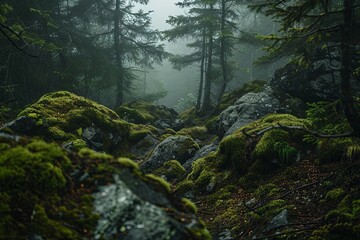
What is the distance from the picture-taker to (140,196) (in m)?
2.65

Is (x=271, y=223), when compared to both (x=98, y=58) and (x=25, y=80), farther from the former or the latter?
(x=98, y=58)

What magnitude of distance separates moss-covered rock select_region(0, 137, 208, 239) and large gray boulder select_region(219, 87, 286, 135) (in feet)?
35.7

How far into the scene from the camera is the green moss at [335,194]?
5.27m

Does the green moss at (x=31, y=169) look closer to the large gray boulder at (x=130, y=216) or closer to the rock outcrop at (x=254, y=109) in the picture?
the large gray boulder at (x=130, y=216)

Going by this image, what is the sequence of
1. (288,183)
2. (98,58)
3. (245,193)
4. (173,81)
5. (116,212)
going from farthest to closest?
(173,81) < (98,58) < (245,193) < (288,183) < (116,212)

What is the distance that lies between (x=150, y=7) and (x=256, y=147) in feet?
460

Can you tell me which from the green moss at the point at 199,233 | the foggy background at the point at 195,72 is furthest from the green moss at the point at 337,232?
the foggy background at the point at 195,72

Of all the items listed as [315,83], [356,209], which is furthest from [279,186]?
[315,83]

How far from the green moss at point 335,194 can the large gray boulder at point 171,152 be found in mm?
7496

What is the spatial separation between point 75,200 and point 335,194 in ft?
15.4

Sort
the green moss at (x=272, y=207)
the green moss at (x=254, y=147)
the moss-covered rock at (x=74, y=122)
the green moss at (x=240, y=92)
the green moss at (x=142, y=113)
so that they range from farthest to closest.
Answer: the green moss at (x=240, y=92) → the green moss at (x=142, y=113) → the moss-covered rock at (x=74, y=122) → the green moss at (x=254, y=147) → the green moss at (x=272, y=207)

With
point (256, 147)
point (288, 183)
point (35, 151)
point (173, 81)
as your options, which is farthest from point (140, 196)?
point (173, 81)

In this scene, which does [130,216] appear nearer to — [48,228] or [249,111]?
[48,228]

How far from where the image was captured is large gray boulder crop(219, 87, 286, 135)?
544 inches
